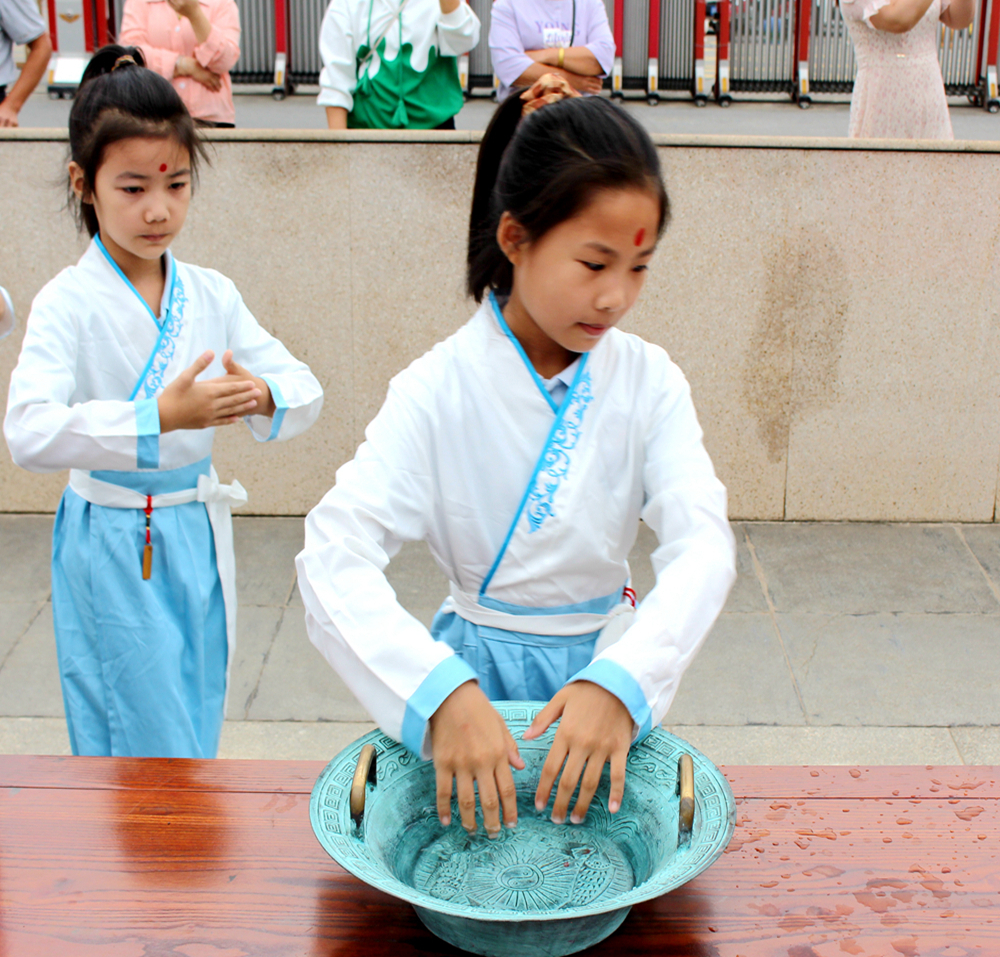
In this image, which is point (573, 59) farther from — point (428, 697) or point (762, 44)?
point (762, 44)

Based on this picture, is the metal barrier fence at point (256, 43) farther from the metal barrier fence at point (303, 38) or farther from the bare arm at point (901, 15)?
the bare arm at point (901, 15)

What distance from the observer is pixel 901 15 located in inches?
145

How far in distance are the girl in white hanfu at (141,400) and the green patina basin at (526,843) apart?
89 cm

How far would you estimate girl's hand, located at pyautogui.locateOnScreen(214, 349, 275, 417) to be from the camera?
6.05 feet

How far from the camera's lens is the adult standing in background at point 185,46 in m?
4.17

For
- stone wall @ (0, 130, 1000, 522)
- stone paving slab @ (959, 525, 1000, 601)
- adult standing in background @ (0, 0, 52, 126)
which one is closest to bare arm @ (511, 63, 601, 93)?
stone wall @ (0, 130, 1000, 522)

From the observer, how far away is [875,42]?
3.84 meters

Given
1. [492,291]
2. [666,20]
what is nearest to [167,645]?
[492,291]

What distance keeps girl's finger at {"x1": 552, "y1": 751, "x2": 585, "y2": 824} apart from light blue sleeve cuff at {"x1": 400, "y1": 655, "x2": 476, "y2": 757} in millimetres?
134

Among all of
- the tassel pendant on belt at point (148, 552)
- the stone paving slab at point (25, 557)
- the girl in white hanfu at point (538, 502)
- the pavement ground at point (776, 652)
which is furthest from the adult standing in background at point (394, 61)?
the girl in white hanfu at point (538, 502)

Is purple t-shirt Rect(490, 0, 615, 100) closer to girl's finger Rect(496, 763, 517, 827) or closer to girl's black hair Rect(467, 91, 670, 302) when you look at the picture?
girl's black hair Rect(467, 91, 670, 302)

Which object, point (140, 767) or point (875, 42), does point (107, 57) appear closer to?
point (140, 767)

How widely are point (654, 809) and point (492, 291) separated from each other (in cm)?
77

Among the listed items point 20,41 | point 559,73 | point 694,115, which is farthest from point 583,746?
point 694,115
